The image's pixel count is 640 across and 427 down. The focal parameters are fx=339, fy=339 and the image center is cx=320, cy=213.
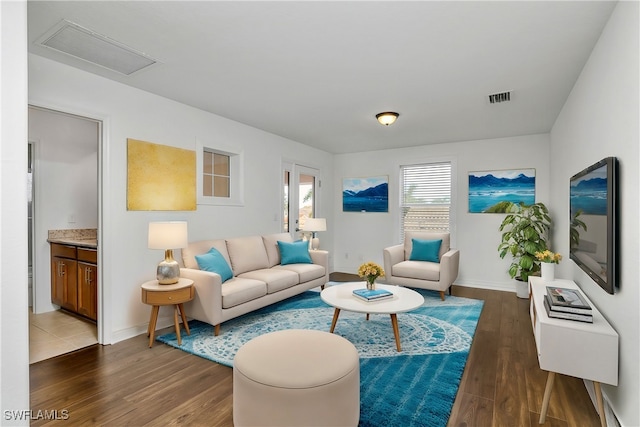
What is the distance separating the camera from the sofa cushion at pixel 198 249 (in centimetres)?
357

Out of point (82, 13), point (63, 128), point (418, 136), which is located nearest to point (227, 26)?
point (82, 13)

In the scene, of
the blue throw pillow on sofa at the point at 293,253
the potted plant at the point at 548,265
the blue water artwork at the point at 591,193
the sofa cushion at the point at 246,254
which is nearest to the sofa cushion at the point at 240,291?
the sofa cushion at the point at 246,254

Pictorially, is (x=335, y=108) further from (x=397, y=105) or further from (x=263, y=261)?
(x=263, y=261)

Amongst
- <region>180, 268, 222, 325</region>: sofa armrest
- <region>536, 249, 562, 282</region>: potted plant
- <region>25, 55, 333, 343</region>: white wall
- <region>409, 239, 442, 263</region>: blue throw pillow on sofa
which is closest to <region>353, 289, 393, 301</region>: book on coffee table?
<region>180, 268, 222, 325</region>: sofa armrest

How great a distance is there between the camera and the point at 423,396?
7.29ft

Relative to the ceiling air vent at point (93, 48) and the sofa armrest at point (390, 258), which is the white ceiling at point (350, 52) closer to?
the ceiling air vent at point (93, 48)

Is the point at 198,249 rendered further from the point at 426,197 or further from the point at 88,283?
the point at 426,197

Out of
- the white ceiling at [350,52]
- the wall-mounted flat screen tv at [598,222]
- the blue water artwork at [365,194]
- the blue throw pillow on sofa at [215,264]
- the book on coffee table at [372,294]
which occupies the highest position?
the white ceiling at [350,52]

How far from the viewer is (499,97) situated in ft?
11.4

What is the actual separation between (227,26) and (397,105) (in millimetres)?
2129

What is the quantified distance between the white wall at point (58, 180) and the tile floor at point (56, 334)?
0.41 m

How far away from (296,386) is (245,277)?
2406 millimetres

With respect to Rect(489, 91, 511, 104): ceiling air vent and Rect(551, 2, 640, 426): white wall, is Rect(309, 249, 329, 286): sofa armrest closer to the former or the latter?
Rect(489, 91, 511, 104): ceiling air vent

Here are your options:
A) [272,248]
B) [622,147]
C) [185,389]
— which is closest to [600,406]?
[622,147]
